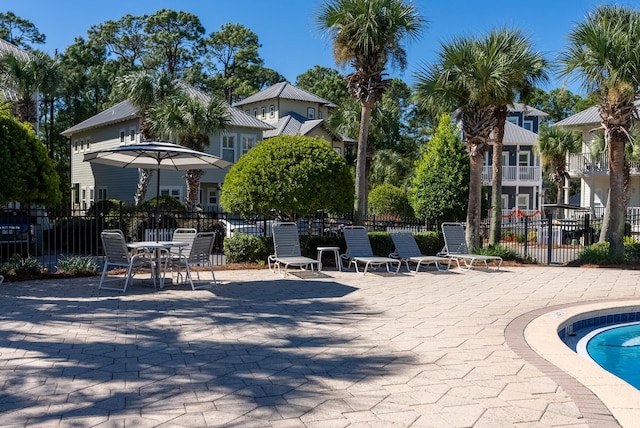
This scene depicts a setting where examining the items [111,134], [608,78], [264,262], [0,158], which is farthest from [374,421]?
[111,134]

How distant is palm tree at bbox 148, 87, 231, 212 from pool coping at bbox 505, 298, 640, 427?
57.6 feet

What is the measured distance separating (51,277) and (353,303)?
630cm

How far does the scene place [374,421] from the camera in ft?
13.1

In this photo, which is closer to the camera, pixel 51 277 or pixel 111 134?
pixel 51 277

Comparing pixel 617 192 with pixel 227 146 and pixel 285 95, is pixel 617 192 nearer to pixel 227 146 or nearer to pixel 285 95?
pixel 227 146

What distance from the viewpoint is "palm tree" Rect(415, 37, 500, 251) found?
15.0m

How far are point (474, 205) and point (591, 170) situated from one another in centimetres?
1961

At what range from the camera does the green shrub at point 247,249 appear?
13.9 metres

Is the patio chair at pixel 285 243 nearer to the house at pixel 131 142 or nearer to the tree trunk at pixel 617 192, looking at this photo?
the tree trunk at pixel 617 192

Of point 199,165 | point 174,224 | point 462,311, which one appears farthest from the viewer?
point 174,224

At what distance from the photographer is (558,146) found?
109ft

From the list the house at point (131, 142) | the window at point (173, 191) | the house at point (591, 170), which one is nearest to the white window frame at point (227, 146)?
the house at point (131, 142)

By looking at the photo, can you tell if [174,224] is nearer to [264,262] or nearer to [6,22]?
[264,262]

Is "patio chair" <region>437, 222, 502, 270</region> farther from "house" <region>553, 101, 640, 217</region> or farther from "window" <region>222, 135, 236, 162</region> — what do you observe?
"window" <region>222, 135, 236, 162</region>
